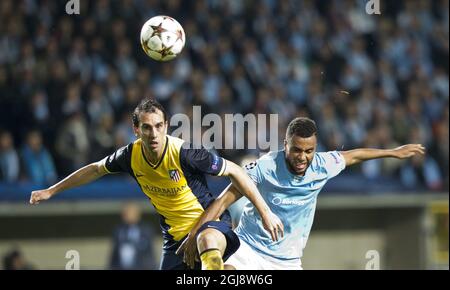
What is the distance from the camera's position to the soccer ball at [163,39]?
8.62 metres

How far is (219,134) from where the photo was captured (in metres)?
9.90

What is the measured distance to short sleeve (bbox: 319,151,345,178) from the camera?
8.45m

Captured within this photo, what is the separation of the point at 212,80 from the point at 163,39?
4.81 meters

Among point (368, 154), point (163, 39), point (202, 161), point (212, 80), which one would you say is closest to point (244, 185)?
point (202, 161)

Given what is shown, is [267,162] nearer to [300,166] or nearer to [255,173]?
[255,173]

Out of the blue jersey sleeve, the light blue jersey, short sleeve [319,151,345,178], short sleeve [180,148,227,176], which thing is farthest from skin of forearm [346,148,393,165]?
the blue jersey sleeve

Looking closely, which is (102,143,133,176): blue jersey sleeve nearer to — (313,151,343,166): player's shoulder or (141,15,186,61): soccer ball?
(141,15,186,61): soccer ball

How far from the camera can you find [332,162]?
8492 mm

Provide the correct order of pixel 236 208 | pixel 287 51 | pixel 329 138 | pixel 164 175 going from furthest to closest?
pixel 287 51 → pixel 329 138 → pixel 236 208 → pixel 164 175

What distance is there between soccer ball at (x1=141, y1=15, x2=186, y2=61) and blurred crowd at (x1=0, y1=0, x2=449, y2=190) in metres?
1.76

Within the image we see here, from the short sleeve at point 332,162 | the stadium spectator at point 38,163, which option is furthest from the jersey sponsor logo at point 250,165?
the stadium spectator at point 38,163
